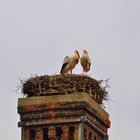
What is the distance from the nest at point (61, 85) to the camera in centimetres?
4112

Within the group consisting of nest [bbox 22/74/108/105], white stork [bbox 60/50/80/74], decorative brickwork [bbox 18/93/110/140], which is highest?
white stork [bbox 60/50/80/74]

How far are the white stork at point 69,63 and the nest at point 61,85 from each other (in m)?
1.25

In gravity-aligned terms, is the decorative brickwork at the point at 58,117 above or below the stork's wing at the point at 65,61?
below

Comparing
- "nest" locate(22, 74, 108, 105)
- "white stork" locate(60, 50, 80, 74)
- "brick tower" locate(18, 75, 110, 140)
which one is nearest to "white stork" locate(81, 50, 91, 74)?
"white stork" locate(60, 50, 80, 74)

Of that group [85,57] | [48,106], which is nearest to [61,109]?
[48,106]

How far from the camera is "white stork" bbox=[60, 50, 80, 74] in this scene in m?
42.9

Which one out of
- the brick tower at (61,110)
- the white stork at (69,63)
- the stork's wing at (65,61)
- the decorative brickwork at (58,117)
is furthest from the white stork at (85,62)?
the decorative brickwork at (58,117)

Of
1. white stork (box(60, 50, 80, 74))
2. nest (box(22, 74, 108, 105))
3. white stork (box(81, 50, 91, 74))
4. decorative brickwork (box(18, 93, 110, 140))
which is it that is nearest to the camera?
decorative brickwork (box(18, 93, 110, 140))

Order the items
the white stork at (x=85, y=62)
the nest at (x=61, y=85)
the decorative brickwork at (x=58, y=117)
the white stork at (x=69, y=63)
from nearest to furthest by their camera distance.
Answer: the decorative brickwork at (x=58, y=117) → the nest at (x=61, y=85) → the white stork at (x=69, y=63) → the white stork at (x=85, y=62)

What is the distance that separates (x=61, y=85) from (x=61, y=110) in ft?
3.49

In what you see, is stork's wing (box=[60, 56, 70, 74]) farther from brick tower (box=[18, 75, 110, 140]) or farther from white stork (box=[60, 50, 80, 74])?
brick tower (box=[18, 75, 110, 140])

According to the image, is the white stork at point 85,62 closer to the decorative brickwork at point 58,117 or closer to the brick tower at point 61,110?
the brick tower at point 61,110

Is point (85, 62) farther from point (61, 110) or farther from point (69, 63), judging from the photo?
point (61, 110)

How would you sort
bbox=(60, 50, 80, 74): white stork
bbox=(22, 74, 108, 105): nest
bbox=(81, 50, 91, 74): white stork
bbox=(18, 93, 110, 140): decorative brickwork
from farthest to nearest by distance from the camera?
bbox=(81, 50, 91, 74): white stork → bbox=(60, 50, 80, 74): white stork → bbox=(22, 74, 108, 105): nest → bbox=(18, 93, 110, 140): decorative brickwork
